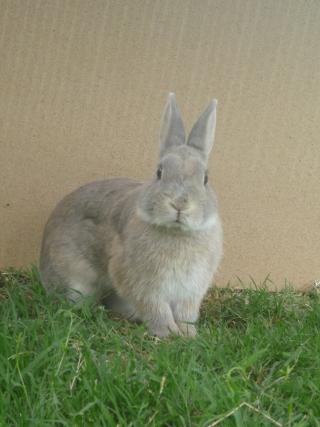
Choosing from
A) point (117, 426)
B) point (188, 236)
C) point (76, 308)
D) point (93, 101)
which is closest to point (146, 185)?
point (188, 236)

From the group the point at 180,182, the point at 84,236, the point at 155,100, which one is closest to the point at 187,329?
the point at 180,182

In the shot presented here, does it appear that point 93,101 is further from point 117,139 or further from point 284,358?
point 284,358

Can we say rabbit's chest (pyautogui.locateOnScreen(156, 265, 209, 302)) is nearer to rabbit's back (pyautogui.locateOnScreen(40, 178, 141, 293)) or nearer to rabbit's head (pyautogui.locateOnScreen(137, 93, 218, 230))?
rabbit's head (pyautogui.locateOnScreen(137, 93, 218, 230))

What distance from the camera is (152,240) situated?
3.04m

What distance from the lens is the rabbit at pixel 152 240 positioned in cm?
288

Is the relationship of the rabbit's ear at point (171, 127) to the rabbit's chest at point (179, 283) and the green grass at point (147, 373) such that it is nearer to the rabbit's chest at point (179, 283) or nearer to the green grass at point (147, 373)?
the rabbit's chest at point (179, 283)

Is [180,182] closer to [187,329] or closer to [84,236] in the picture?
[187,329]

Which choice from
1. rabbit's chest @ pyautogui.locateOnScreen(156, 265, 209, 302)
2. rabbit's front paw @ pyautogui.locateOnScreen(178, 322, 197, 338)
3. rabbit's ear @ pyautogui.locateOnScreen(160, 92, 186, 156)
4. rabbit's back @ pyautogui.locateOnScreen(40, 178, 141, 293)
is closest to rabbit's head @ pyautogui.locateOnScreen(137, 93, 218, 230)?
rabbit's ear @ pyautogui.locateOnScreen(160, 92, 186, 156)

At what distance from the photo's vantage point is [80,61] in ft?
12.1

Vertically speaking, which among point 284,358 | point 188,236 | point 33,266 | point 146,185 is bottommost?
point 33,266

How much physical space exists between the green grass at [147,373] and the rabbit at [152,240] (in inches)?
7.8

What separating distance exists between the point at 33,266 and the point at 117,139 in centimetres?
88

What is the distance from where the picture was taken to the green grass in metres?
1.99

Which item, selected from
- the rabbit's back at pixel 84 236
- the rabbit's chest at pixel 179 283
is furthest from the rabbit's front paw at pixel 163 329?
the rabbit's back at pixel 84 236
